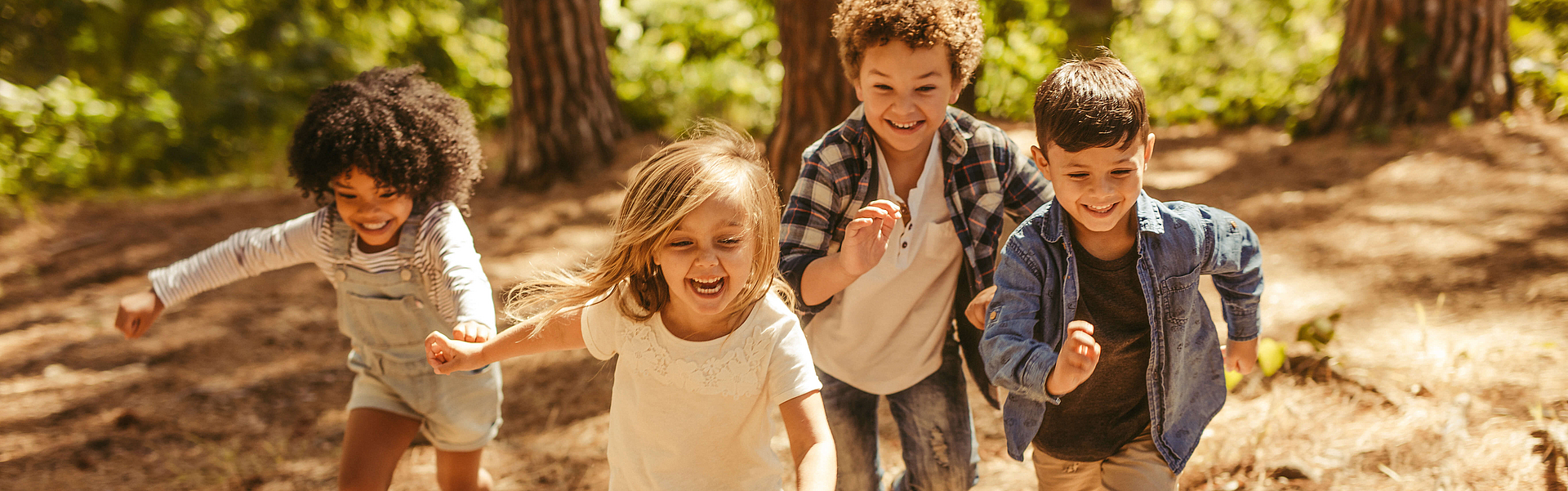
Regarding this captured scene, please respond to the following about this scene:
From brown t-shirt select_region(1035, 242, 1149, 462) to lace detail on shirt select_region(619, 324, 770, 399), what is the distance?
748 mm

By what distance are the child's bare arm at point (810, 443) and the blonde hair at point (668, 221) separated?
0.27 m

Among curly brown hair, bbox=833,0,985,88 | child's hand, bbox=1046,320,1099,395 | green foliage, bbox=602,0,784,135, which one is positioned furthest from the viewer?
green foliage, bbox=602,0,784,135

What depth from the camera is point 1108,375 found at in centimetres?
226

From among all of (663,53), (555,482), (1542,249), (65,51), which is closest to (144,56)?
(65,51)

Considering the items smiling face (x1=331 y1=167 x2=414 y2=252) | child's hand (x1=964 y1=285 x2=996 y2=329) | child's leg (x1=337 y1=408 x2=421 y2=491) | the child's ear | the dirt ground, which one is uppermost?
smiling face (x1=331 y1=167 x2=414 y2=252)

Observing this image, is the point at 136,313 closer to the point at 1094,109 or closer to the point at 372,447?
the point at 372,447

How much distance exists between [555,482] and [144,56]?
8.47 meters

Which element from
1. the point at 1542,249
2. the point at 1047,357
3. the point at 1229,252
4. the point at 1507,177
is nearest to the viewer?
the point at 1047,357

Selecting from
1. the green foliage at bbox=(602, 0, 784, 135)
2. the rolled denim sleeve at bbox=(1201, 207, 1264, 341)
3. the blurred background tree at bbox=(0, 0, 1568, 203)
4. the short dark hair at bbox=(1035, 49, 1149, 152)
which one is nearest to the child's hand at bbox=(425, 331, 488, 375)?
the short dark hair at bbox=(1035, 49, 1149, 152)

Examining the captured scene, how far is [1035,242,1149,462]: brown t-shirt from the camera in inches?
86.0

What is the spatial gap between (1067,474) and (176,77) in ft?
33.4

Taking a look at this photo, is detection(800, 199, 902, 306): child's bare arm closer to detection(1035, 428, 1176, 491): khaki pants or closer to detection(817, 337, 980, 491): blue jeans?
detection(817, 337, 980, 491): blue jeans

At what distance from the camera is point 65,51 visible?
9.23 meters

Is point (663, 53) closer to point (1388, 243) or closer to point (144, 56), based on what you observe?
point (144, 56)
